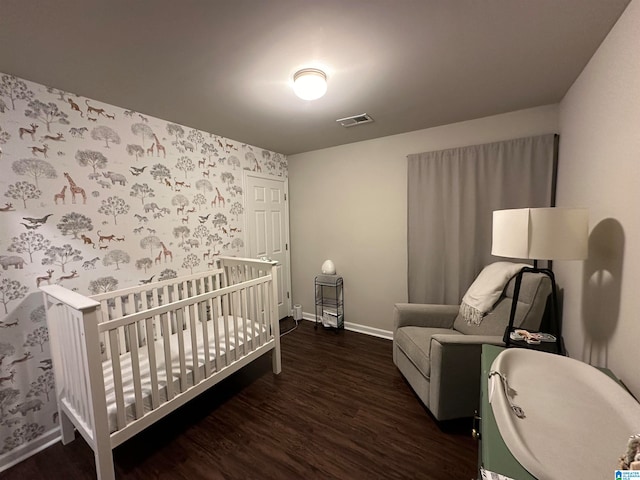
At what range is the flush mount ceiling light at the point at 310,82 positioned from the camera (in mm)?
1517

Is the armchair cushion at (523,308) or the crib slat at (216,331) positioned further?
the crib slat at (216,331)

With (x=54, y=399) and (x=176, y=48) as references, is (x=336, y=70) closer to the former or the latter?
(x=176, y=48)

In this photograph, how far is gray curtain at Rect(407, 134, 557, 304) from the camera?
7.11 feet

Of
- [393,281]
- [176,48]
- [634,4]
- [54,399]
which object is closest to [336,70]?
[176,48]

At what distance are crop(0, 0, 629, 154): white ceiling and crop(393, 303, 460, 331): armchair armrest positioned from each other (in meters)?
1.70

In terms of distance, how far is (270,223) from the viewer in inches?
133

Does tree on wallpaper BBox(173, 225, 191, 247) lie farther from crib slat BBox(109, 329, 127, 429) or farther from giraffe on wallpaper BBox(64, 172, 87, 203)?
crib slat BBox(109, 329, 127, 429)

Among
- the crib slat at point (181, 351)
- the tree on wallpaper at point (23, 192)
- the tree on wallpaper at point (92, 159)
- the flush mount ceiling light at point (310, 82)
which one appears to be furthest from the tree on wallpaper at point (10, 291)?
the flush mount ceiling light at point (310, 82)

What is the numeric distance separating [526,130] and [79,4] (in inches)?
117

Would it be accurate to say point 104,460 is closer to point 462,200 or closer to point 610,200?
point 610,200

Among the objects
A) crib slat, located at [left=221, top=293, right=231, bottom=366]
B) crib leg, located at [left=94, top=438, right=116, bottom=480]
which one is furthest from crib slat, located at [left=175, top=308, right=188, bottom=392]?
crib leg, located at [left=94, top=438, right=116, bottom=480]

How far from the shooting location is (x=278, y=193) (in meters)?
3.49

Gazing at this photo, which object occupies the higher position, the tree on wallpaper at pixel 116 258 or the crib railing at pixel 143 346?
the tree on wallpaper at pixel 116 258

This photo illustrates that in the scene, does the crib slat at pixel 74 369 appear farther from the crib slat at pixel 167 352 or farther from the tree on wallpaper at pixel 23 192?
the tree on wallpaper at pixel 23 192
